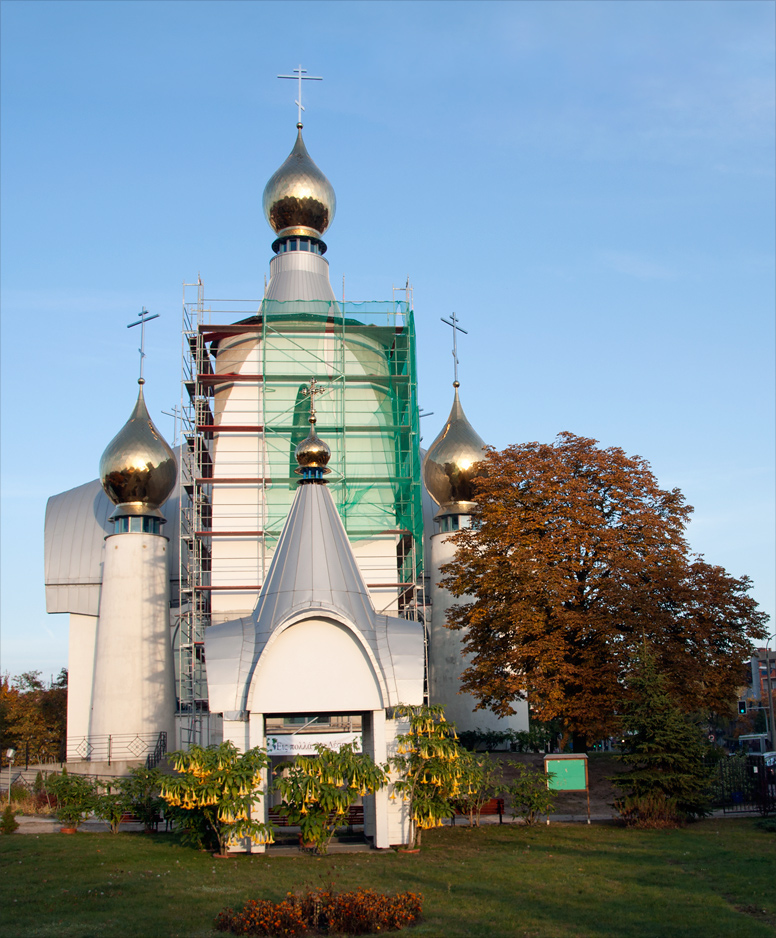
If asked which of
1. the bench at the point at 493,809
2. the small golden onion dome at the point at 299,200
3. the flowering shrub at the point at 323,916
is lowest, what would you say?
the bench at the point at 493,809

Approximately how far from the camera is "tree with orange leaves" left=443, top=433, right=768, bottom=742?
67.3ft

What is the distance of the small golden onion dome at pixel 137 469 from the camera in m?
28.8

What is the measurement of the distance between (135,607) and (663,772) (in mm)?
17044

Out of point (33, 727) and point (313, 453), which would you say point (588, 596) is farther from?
point (33, 727)

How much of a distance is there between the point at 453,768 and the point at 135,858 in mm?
5003

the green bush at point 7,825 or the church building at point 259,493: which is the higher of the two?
the church building at point 259,493

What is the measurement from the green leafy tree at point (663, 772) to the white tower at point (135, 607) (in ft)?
49.6

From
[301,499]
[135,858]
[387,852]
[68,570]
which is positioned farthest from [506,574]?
[68,570]

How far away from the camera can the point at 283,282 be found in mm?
30797

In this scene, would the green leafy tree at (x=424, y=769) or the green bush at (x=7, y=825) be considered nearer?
the green leafy tree at (x=424, y=769)

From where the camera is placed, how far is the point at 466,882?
39.3 ft

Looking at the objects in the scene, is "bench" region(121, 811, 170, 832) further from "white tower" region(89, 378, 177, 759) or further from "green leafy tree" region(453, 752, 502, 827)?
"white tower" region(89, 378, 177, 759)

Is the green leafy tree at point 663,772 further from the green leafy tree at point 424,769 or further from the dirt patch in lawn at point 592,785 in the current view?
the green leafy tree at point 424,769

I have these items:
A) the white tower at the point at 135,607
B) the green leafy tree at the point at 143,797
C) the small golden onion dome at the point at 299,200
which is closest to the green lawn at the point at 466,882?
the green leafy tree at the point at 143,797
